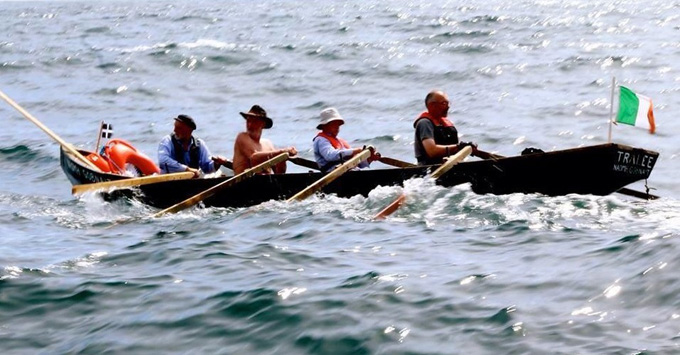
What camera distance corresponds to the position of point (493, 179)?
42.0ft

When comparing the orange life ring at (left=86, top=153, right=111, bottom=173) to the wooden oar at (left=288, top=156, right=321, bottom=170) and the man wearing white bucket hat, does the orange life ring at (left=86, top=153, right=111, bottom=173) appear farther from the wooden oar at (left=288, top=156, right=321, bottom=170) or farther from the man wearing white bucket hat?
the man wearing white bucket hat

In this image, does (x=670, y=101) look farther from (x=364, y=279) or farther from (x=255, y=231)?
(x=364, y=279)

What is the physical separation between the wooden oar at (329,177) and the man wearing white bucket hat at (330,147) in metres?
0.24

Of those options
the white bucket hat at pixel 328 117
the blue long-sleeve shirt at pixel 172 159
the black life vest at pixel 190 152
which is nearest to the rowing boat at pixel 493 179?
the white bucket hat at pixel 328 117

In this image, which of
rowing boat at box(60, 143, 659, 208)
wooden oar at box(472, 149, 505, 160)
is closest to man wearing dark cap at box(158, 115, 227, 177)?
rowing boat at box(60, 143, 659, 208)

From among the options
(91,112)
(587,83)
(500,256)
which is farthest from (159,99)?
(500,256)

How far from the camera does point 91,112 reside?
87.0ft

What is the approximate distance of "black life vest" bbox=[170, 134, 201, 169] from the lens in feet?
50.0

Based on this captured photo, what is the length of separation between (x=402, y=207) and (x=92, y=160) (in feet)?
17.4

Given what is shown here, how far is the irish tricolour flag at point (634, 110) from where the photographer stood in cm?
1192

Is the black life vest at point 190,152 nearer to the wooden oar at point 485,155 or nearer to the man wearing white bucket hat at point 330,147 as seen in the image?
the man wearing white bucket hat at point 330,147

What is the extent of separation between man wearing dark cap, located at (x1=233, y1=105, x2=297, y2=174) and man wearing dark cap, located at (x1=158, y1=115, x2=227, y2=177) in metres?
0.69

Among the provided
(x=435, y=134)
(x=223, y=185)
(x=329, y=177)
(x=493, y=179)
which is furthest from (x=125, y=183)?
(x=493, y=179)

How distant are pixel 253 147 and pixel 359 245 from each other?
13.7ft
